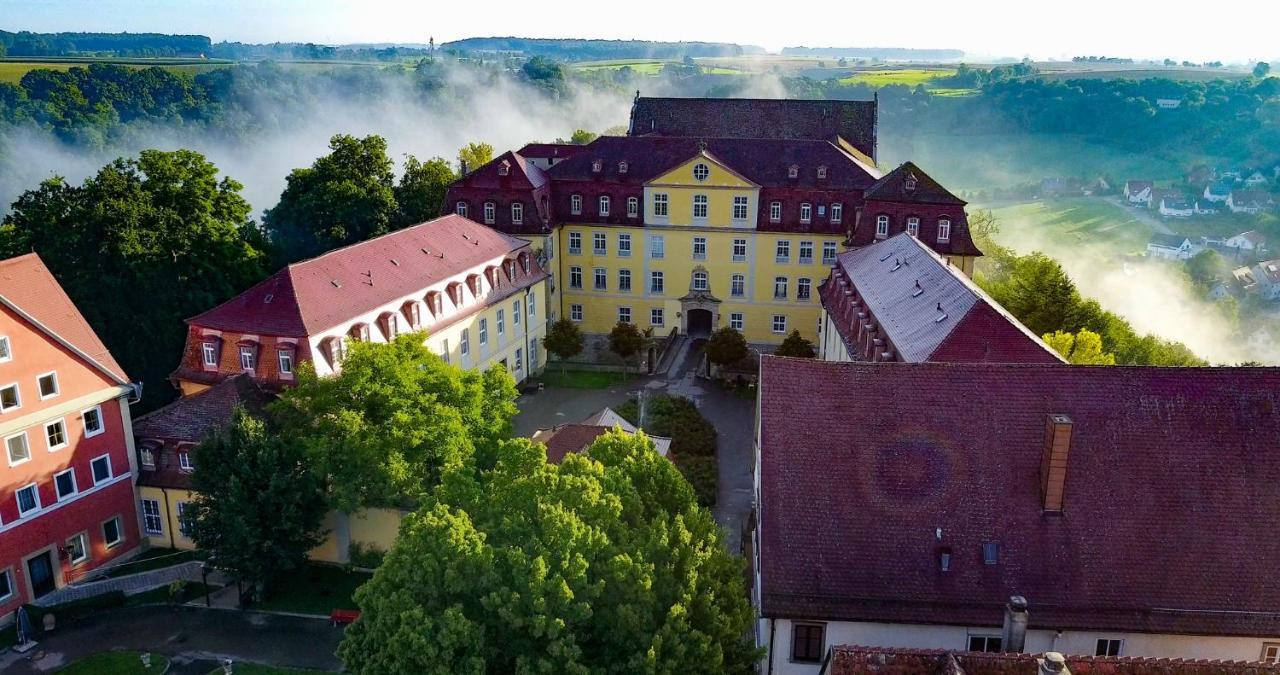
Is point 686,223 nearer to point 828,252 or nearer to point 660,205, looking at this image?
point 660,205

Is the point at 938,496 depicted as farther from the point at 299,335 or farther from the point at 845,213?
the point at 845,213

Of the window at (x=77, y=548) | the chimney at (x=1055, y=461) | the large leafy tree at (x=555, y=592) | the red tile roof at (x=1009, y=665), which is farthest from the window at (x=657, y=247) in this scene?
the red tile roof at (x=1009, y=665)

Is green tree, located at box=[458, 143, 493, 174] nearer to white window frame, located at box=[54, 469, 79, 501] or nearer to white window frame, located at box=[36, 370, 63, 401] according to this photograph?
white window frame, located at box=[36, 370, 63, 401]

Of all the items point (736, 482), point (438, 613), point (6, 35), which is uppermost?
point (6, 35)

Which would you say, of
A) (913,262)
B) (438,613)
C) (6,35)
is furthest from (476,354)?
(6,35)

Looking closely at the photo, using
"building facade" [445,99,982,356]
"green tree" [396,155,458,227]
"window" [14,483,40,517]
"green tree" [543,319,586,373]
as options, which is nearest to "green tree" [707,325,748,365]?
"building facade" [445,99,982,356]
